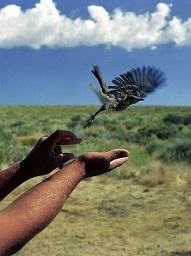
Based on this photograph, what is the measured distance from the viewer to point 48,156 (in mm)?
2719

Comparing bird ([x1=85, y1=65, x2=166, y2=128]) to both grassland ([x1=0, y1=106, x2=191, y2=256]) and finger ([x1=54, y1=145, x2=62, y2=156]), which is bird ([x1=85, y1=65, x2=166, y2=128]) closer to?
finger ([x1=54, y1=145, x2=62, y2=156])

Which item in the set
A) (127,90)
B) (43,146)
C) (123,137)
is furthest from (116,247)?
(123,137)

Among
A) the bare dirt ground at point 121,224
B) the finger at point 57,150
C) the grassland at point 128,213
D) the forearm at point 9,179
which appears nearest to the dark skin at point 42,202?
the finger at point 57,150

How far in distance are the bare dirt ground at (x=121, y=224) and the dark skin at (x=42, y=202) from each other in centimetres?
754

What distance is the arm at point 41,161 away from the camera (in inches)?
102

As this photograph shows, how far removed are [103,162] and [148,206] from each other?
11.3 meters

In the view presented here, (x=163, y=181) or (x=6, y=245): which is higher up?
(x=6, y=245)

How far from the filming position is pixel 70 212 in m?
12.9

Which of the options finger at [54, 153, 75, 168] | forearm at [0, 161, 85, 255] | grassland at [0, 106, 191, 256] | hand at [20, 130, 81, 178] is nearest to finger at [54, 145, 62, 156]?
hand at [20, 130, 81, 178]

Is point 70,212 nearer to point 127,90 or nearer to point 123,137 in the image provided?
point 127,90

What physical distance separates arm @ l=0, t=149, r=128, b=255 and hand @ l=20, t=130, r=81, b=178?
129 mm

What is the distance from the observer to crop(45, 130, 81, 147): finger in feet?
8.09

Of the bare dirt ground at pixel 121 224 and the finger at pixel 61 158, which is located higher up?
the finger at pixel 61 158

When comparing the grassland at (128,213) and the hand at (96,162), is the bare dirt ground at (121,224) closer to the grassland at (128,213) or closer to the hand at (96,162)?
the grassland at (128,213)
